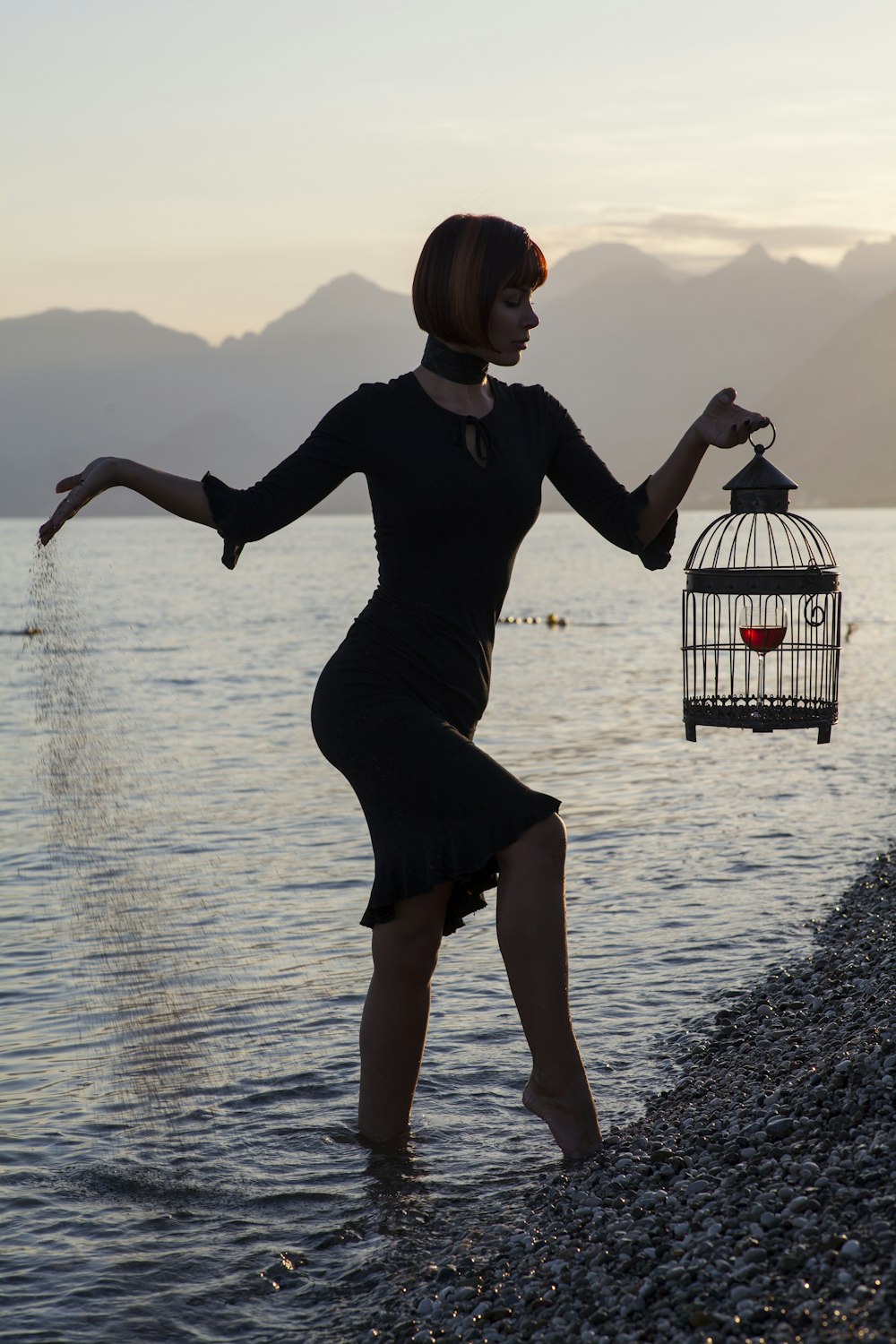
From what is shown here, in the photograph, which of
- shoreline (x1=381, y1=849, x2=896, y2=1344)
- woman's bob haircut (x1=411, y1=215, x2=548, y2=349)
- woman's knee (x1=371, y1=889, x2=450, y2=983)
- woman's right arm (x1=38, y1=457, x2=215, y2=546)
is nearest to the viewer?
shoreline (x1=381, y1=849, x2=896, y2=1344)

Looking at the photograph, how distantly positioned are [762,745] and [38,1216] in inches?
559

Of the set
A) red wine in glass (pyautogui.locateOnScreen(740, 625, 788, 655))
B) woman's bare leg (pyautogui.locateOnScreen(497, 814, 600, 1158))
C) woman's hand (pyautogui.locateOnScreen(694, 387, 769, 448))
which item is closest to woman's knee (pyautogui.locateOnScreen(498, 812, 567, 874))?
woman's bare leg (pyautogui.locateOnScreen(497, 814, 600, 1158))

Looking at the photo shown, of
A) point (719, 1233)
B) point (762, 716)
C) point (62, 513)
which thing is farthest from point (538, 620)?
point (719, 1233)

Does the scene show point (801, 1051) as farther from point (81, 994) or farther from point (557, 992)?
point (81, 994)

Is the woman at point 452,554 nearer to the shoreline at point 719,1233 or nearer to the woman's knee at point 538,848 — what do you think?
the woman's knee at point 538,848

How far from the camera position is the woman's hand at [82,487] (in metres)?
4.17

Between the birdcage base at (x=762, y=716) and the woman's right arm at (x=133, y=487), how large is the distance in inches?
88.5

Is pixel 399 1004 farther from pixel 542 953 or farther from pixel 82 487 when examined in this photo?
pixel 82 487

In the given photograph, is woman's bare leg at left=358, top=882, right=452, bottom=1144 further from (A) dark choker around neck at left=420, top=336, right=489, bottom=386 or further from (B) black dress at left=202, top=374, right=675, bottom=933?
(A) dark choker around neck at left=420, top=336, right=489, bottom=386

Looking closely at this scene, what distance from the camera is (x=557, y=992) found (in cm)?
467

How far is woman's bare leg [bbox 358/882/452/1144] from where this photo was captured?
192 inches

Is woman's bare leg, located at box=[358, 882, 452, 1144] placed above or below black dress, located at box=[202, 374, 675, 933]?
below

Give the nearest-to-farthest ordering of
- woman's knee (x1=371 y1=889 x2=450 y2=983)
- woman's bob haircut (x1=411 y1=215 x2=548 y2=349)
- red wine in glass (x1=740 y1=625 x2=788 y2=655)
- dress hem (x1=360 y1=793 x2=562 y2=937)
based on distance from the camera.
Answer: woman's bob haircut (x1=411 y1=215 x2=548 y2=349), dress hem (x1=360 y1=793 x2=562 y2=937), woman's knee (x1=371 y1=889 x2=450 y2=983), red wine in glass (x1=740 y1=625 x2=788 y2=655)

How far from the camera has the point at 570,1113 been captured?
4875mm
